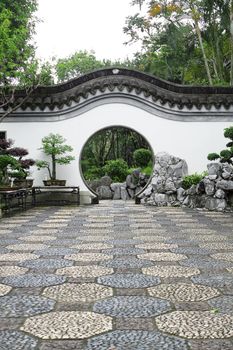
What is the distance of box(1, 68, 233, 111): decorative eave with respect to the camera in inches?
→ 462

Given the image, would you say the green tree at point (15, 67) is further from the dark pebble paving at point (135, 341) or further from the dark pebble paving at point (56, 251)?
the dark pebble paving at point (135, 341)

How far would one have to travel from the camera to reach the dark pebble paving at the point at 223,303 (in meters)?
2.55

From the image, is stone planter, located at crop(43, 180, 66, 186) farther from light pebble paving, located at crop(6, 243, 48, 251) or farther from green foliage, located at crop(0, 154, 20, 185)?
light pebble paving, located at crop(6, 243, 48, 251)

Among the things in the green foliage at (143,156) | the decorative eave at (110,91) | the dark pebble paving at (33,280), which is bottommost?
the dark pebble paving at (33,280)

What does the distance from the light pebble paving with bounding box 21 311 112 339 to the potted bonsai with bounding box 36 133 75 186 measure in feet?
28.5

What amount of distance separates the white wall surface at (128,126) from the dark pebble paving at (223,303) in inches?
360

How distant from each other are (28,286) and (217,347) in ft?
5.20

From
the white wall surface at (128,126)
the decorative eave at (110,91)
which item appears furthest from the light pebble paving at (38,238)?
the decorative eave at (110,91)

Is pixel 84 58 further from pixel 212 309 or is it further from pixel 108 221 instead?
pixel 212 309

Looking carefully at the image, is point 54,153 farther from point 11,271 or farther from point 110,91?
point 11,271

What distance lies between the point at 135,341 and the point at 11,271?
183 centimetres

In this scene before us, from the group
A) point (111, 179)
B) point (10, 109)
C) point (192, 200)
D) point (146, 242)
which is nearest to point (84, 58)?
point (111, 179)

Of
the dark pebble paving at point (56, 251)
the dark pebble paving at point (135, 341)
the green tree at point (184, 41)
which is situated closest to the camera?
the dark pebble paving at point (135, 341)

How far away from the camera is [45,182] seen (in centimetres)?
1123
